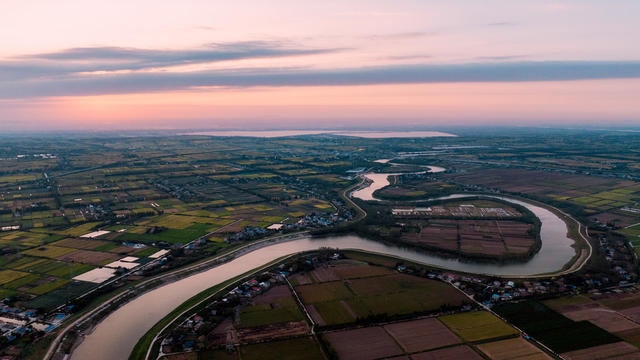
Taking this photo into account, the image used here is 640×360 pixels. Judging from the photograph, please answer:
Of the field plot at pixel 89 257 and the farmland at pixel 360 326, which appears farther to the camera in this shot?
the field plot at pixel 89 257

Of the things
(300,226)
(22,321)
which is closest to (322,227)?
(300,226)

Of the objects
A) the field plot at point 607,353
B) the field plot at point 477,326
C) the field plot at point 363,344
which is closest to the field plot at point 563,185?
the field plot at point 607,353

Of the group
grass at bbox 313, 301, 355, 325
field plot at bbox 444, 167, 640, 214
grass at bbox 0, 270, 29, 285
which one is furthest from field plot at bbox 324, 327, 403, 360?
field plot at bbox 444, 167, 640, 214

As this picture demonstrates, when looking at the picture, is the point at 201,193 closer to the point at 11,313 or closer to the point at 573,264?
the point at 11,313

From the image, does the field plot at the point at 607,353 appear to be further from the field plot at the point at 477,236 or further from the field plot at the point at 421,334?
the field plot at the point at 477,236

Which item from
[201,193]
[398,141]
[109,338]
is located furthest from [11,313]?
[398,141]

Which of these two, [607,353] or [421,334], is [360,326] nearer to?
[421,334]
